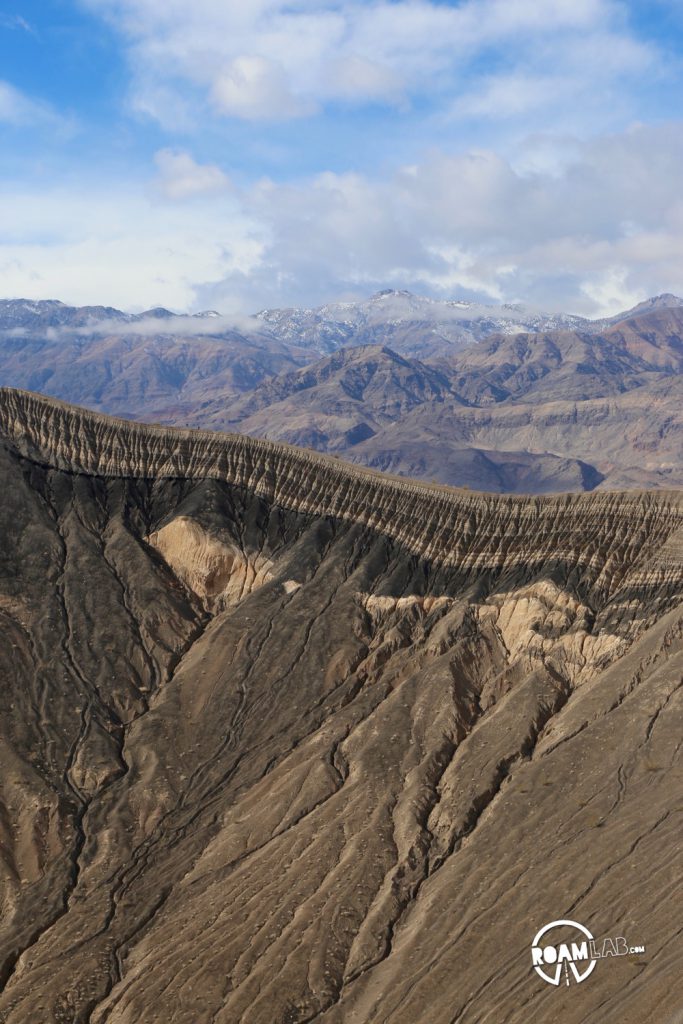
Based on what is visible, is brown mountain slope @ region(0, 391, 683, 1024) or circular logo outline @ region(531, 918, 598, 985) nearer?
circular logo outline @ region(531, 918, 598, 985)

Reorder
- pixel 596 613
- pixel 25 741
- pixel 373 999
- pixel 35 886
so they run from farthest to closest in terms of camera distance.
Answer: pixel 596 613
pixel 25 741
pixel 35 886
pixel 373 999

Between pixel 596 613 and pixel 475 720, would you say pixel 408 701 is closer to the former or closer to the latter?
pixel 475 720

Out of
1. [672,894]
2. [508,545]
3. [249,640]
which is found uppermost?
[508,545]

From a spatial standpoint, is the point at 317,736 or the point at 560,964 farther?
the point at 317,736

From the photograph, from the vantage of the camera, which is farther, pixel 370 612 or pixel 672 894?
pixel 370 612

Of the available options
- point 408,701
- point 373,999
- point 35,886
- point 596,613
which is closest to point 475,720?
point 408,701

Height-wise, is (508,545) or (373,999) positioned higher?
(508,545)

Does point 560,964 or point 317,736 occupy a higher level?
point 317,736

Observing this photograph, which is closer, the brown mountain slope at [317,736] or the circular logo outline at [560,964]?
the circular logo outline at [560,964]
